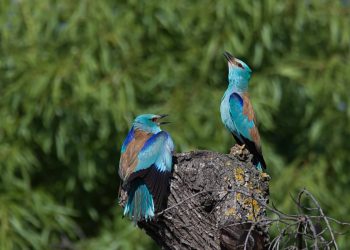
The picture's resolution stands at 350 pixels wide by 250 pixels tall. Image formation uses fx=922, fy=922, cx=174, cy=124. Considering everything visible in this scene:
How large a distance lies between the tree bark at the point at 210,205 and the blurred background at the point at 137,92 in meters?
3.27

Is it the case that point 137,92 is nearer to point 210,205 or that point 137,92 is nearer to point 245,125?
point 245,125

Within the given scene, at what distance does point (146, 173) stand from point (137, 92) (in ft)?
11.7

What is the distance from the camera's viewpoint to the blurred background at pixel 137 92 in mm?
8328

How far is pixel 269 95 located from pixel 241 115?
2273 millimetres

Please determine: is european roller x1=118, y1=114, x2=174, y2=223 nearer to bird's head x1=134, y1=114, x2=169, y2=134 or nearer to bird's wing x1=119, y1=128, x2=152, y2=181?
bird's wing x1=119, y1=128, x2=152, y2=181

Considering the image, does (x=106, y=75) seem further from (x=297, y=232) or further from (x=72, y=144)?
(x=297, y=232)

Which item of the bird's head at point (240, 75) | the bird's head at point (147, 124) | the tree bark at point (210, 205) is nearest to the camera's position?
the tree bark at point (210, 205)

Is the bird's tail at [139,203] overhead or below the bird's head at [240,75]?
below

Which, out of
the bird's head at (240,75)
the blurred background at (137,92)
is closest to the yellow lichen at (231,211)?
the bird's head at (240,75)

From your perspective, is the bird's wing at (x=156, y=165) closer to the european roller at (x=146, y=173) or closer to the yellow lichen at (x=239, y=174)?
the european roller at (x=146, y=173)

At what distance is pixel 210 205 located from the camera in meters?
4.81

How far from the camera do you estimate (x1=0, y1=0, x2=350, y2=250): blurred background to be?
833 cm

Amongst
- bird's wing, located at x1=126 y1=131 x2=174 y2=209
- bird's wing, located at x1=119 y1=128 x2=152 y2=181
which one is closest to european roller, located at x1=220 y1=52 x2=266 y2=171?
bird's wing, located at x1=119 y1=128 x2=152 y2=181

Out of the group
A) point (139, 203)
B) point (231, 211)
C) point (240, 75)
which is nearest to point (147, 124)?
point (240, 75)
